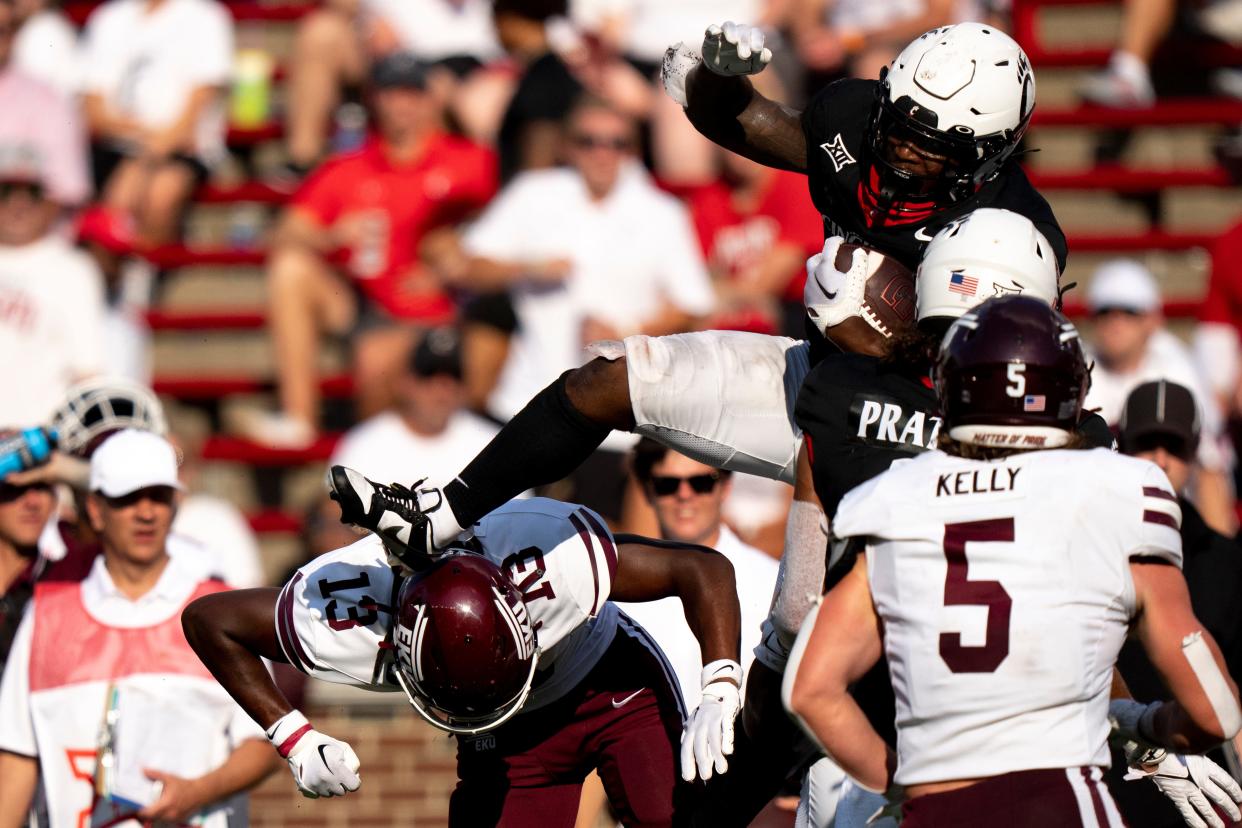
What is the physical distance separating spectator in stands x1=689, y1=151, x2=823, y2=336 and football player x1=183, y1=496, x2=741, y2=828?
381 cm

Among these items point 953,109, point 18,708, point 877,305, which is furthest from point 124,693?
point 953,109

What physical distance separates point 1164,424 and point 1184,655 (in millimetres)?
2795

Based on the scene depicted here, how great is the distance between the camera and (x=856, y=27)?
34.4 ft

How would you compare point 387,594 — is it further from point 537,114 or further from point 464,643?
point 537,114

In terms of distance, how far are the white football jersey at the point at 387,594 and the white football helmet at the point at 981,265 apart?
117cm

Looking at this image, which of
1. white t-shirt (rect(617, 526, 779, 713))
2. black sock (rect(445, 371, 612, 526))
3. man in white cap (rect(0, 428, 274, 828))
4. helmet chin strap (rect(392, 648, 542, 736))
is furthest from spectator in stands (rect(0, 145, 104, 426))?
helmet chin strap (rect(392, 648, 542, 736))

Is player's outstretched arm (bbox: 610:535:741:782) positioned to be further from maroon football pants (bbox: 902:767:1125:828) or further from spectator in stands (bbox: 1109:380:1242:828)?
spectator in stands (bbox: 1109:380:1242:828)

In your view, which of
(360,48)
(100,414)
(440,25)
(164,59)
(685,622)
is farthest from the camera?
(360,48)

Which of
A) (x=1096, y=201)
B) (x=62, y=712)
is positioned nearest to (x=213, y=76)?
(x=1096, y=201)

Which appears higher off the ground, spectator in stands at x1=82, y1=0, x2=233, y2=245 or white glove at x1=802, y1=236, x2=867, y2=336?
spectator in stands at x1=82, y1=0, x2=233, y2=245

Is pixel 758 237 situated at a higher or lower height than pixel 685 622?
higher

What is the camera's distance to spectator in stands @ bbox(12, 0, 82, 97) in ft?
37.3

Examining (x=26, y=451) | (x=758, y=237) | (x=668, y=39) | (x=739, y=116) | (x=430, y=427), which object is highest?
(x=668, y=39)

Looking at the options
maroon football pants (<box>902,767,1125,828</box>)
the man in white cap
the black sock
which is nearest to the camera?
maroon football pants (<box>902,767,1125,828</box>)
